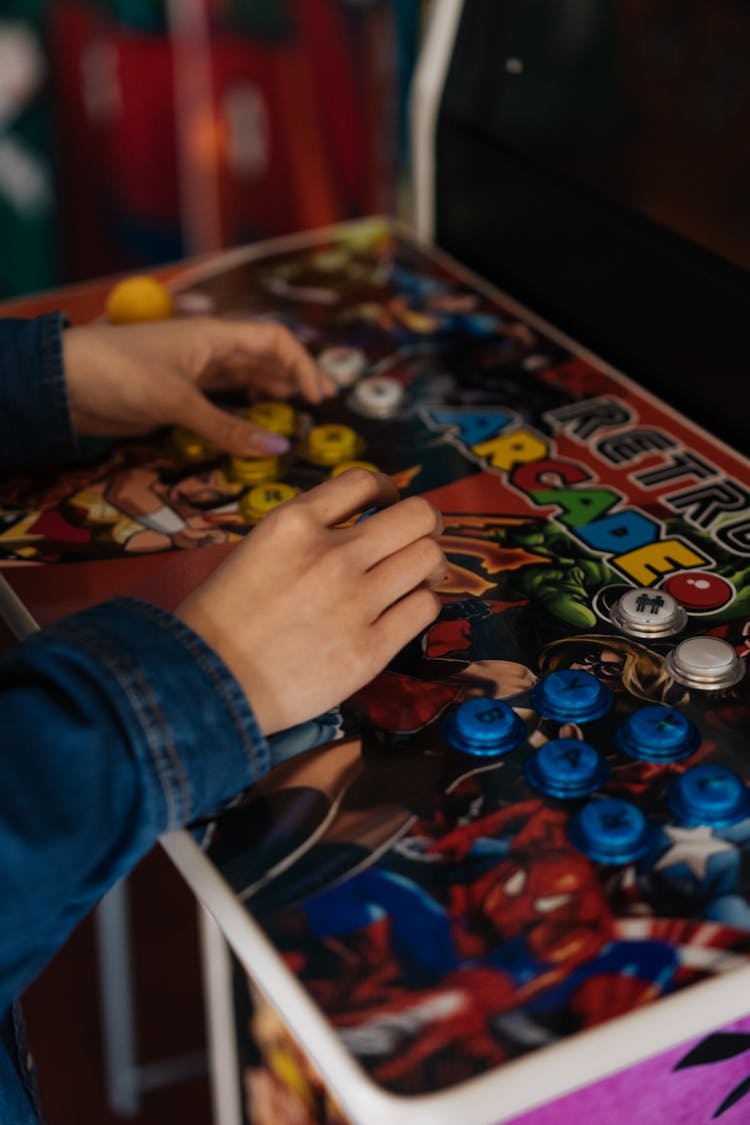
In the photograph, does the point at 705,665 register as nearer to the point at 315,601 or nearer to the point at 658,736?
the point at 658,736

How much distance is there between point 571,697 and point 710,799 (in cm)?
10

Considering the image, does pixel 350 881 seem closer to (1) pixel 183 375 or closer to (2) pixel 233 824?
(2) pixel 233 824

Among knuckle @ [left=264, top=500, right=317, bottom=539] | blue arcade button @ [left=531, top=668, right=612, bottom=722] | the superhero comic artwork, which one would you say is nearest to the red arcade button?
the superhero comic artwork

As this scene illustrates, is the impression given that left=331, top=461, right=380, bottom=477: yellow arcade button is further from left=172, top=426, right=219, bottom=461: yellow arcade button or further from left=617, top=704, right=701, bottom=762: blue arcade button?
left=617, top=704, right=701, bottom=762: blue arcade button

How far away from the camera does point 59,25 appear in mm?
2121

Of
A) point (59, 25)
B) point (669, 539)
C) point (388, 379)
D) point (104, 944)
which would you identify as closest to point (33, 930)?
point (669, 539)

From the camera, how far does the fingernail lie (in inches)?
36.7

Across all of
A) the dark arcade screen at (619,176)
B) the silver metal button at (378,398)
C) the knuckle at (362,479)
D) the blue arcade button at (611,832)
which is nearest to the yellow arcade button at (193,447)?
the silver metal button at (378,398)

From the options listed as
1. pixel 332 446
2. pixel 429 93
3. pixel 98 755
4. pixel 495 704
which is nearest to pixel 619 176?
pixel 429 93

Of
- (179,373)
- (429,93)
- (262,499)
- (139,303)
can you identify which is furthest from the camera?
(429,93)

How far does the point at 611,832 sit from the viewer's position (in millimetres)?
601

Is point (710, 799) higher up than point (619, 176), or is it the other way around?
point (619, 176)

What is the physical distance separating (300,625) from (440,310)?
1.76 feet

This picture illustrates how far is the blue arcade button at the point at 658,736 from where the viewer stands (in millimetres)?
653
